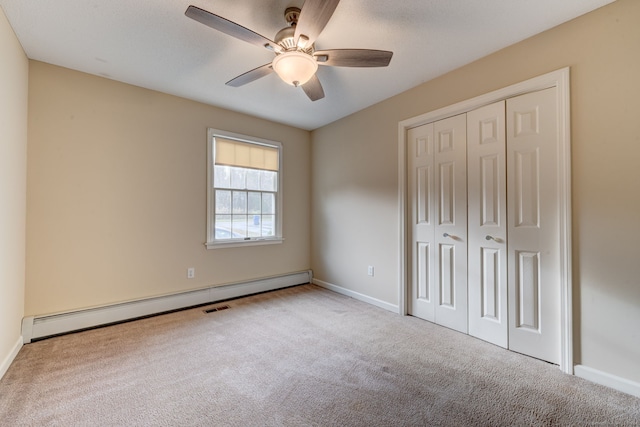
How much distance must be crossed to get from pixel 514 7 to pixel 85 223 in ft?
13.6

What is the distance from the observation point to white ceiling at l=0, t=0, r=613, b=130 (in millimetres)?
1862

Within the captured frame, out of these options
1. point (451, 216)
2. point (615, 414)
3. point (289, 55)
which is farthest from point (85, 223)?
point (615, 414)

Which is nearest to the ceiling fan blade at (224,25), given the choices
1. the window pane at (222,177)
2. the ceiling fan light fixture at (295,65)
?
the ceiling fan light fixture at (295,65)

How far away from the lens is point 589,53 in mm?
1920

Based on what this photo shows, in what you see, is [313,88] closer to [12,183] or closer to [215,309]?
[12,183]

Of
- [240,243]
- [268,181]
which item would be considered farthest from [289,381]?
[268,181]

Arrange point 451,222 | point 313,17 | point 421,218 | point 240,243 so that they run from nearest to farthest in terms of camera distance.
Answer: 1. point 313,17
2. point 451,222
3. point 421,218
4. point 240,243

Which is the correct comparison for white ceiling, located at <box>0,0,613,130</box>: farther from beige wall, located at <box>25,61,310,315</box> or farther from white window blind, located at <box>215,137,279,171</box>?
white window blind, located at <box>215,137,279,171</box>

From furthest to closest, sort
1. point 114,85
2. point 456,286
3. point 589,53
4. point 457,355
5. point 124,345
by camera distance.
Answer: point 114,85
point 456,286
point 124,345
point 457,355
point 589,53

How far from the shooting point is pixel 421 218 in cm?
302

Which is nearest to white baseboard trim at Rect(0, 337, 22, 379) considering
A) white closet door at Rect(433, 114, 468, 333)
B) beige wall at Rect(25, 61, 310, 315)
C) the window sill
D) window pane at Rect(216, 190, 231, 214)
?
beige wall at Rect(25, 61, 310, 315)

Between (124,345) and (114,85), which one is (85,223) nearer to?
(124,345)

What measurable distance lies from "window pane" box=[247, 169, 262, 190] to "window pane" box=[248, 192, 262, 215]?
0.10 metres

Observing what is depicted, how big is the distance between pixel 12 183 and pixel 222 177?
6.34 ft
